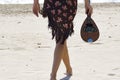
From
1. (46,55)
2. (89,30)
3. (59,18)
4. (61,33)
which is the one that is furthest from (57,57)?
(46,55)

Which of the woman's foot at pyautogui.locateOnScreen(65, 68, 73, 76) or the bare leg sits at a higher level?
the bare leg

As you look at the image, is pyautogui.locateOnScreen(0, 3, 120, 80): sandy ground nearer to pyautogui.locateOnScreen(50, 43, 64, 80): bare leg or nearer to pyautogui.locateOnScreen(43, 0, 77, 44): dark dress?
pyautogui.locateOnScreen(50, 43, 64, 80): bare leg

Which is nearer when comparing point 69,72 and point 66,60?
point 66,60

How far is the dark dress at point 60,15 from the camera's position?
595 centimetres

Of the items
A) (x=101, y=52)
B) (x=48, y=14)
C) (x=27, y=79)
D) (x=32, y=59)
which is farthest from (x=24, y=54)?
(x=48, y=14)

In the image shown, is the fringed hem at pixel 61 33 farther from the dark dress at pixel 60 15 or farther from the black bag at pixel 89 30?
the black bag at pixel 89 30

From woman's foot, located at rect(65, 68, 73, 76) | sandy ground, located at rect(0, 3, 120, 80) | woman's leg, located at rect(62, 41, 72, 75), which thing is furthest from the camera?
sandy ground, located at rect(0, 3, 120, 80)

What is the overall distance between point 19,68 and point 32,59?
29.6 inches

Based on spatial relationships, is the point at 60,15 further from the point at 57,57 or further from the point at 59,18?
the point at 57,57

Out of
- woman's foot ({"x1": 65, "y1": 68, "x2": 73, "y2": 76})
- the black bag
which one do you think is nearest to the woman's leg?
woman's foot ({"x1": 65, "y1": 68, "x2": 73, "y2": 76})

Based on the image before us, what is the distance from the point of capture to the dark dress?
5953 mm

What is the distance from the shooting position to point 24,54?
8.48 metres

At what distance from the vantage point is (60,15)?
5.95 meters

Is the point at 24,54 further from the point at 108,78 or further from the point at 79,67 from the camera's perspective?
the point at 108,78
